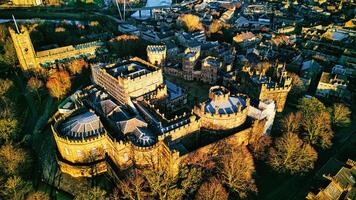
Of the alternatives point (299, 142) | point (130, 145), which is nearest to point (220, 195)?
point (130, 145)

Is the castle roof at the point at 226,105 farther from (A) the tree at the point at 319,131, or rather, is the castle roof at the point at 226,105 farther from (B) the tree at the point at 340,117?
(B) the tree at the point at 340,117

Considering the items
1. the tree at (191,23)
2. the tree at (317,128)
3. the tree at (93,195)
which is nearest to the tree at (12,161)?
the tree at (93,195)

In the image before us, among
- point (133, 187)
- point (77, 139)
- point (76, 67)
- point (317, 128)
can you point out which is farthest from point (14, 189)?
point (317, 128)

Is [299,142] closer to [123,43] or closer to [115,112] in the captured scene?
[115,112]

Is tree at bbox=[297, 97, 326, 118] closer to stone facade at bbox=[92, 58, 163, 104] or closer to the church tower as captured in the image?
stone facade at bbox=[92, 58, 163, 104]

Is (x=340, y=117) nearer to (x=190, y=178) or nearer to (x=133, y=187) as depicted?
(x=190, y=178)

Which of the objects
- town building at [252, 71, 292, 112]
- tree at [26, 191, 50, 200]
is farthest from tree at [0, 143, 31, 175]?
town building at [252, 71, 292, 112]
